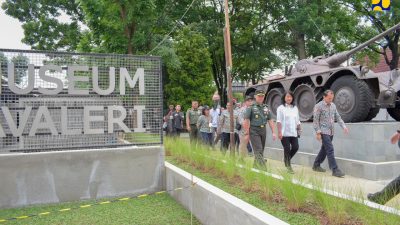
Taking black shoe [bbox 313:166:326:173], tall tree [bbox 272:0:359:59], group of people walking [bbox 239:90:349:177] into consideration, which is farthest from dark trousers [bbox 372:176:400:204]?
tall tree [bbox 272:0:359:59]

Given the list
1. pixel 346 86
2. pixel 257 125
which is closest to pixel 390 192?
pixel 257 125

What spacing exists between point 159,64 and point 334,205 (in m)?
4.49

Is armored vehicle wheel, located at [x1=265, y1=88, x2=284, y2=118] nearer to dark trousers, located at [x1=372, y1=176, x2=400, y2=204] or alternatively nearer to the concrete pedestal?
the concrete pedestal

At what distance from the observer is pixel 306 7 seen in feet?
76.1

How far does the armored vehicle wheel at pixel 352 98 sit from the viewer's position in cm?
870

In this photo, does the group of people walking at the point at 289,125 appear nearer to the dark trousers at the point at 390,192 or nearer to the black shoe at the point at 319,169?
the black shoe at the point at 319,169

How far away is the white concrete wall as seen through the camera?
Answer: 250 inches

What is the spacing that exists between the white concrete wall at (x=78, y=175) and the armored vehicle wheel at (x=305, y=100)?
4989 mm

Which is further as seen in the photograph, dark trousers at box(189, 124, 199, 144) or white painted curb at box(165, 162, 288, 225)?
dark trousers at box(189, 124, 199, 144)

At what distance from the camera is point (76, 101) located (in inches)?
272

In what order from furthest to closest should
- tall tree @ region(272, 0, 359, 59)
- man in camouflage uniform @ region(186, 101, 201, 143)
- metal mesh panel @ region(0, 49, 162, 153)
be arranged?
tall tree @ region(272, 0, 359, 59) < man in camouflage uniform @ region(186, 101, 201, 143) < metal mesh panel @ region(0, 49, 162, 153)

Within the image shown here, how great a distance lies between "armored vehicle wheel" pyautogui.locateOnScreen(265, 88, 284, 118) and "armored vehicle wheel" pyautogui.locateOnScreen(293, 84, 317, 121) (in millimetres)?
899

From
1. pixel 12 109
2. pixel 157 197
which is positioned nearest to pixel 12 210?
pixel 12 109

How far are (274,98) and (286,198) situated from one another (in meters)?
8.28
